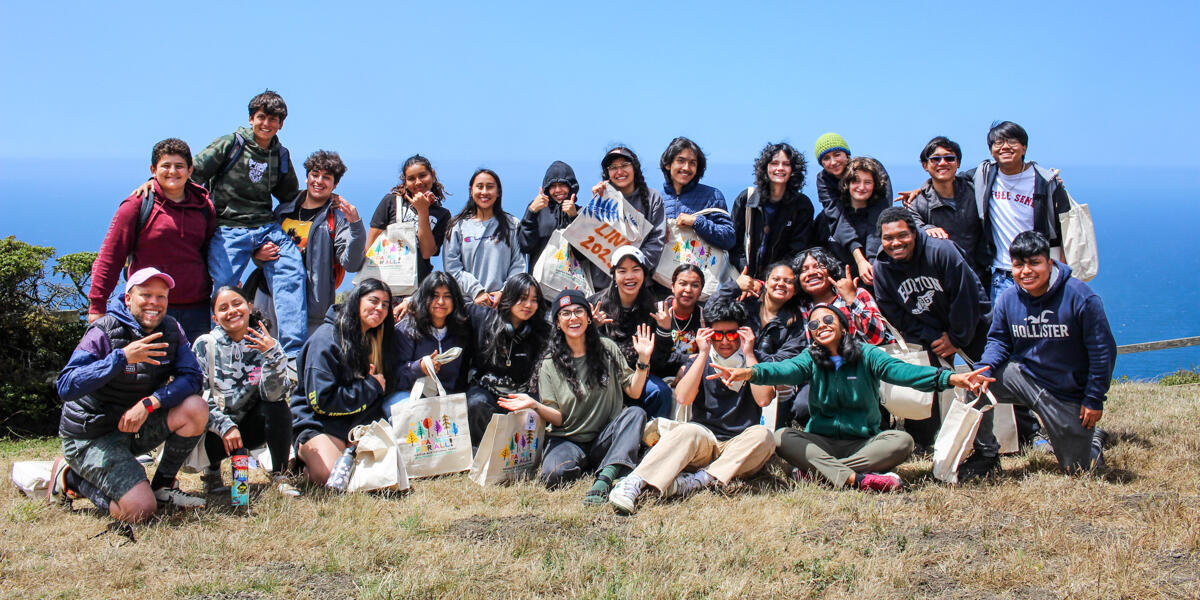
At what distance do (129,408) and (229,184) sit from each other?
2394 mm

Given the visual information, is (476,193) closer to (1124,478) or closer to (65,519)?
(65,519)

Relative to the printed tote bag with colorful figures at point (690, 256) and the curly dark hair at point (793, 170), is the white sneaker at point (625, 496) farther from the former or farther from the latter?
the curly dark hair at point (793, 170)

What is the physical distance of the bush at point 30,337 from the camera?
27.5ft

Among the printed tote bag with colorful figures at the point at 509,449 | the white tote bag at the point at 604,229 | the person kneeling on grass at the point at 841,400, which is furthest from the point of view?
the white tote bag at the point at 604,229

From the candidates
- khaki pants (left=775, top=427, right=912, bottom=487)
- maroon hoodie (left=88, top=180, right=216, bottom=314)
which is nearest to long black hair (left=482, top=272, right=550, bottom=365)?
khaki pants (left=775, top=427, right=912, bottom=487)

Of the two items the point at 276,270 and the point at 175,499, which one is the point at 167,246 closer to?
the point at 276,270

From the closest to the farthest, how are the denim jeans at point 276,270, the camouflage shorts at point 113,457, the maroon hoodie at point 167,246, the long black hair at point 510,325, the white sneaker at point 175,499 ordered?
the camouflage shorts at point 113,457 → the white sneaker at point 175,499 → the maroon hoodie at point 167,246 → the long black hair at point 510,325 → the denim jeans at point 276,270

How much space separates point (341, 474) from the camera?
5.85m

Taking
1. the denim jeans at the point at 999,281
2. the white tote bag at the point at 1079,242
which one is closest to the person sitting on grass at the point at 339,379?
the denim jeans at the point at 999,281

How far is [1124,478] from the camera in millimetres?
6027

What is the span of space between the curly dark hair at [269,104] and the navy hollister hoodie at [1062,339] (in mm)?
5783

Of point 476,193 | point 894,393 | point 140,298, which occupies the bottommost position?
point 894,393

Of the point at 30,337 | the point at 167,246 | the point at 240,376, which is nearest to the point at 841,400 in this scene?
the point at 240,376

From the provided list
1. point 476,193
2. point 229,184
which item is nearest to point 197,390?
point 229,184
